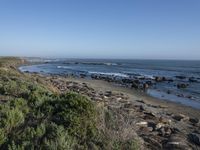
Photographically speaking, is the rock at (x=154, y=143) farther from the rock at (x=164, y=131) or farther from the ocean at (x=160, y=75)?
the ocean at (x=160, y=75)

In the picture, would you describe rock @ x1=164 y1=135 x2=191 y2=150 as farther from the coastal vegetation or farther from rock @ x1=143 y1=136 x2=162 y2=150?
the coastal vegetation

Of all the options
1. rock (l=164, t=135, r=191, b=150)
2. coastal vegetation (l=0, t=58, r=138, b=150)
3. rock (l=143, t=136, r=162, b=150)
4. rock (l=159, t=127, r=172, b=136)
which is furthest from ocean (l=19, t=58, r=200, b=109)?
coastal vegetation (l=0, t=58, r=138, b=150)

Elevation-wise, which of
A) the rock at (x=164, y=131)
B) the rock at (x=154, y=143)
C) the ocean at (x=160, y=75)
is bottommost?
the ocean at (x=160, y=75)

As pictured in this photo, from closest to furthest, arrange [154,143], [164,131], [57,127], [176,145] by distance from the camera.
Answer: [57,127] < [154,143] < [176,145] < [164,131]

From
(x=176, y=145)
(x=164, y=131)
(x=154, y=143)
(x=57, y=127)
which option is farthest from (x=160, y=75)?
(x=57, y=127)

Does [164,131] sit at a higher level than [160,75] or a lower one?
higher

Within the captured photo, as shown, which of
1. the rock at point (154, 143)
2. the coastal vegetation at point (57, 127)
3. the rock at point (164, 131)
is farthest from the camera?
the rock at point (164, 131)

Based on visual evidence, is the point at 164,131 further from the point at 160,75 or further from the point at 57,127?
the point at 160,75

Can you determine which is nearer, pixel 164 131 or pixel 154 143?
pixel 154 143

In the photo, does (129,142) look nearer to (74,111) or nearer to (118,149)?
(118,149)

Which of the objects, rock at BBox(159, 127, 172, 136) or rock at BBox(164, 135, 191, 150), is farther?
rock at BBox(159, 127, 172, 136)

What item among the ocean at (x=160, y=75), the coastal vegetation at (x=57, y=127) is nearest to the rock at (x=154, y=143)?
the coastal vegetation at (x=57, y=127)

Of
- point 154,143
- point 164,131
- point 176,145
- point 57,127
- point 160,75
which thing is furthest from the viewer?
point 160,75

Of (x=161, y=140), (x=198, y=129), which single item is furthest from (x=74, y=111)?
(x=198, y=129)
